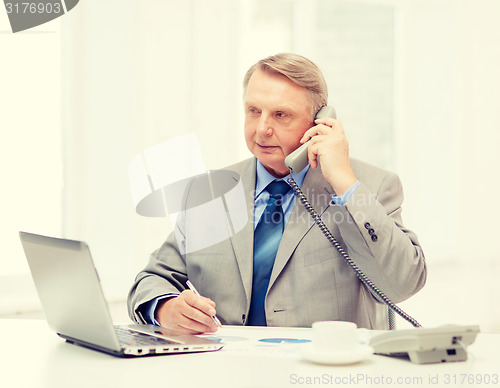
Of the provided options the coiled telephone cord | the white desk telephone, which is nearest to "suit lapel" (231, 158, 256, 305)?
the coiled telephone cord

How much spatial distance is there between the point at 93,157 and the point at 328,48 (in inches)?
74.0

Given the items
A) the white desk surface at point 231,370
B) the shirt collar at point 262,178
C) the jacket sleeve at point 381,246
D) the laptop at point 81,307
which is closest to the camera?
the white desk surface at point 231,370

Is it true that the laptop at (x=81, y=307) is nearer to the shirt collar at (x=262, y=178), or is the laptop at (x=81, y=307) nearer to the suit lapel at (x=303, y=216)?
the suit lapel at (x=303, y=216)

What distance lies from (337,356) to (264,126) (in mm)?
871

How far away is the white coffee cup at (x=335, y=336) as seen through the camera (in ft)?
3.67

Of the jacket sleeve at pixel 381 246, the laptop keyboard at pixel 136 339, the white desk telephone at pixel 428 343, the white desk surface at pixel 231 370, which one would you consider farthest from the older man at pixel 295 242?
the white desk telephone at pixel 428 343

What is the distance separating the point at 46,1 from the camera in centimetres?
265

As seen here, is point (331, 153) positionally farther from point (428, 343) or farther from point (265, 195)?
point (428, 343)

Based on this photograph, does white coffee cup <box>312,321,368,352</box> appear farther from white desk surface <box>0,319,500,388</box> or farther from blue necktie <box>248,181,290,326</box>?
blue necktie <box>248,181,290,326</box>

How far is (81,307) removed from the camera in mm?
1221

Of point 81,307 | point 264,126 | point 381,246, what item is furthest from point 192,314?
point 264,126

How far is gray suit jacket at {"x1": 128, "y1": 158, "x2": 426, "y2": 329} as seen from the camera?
5.39 ft

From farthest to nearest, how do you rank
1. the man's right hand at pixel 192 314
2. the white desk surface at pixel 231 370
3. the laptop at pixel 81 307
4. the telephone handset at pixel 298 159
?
1. the telephone handset at pixel 298 159
2. the man's right hand at pixel 192 314
3. the laptop at pixel 81 307
4. the white desk surface at pixel 231 370

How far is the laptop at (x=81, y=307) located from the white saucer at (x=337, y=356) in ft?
0.76
